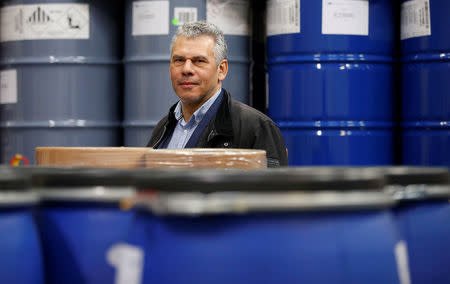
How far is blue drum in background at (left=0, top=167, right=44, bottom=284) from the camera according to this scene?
832 millimetres

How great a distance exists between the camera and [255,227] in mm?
735

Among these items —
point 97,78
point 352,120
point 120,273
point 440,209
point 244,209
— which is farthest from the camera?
point 97,78

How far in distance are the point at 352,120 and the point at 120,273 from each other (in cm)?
300

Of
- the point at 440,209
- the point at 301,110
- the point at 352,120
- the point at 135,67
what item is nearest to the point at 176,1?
the point at 135,67

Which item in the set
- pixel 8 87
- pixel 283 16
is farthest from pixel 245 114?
pixel 8 87

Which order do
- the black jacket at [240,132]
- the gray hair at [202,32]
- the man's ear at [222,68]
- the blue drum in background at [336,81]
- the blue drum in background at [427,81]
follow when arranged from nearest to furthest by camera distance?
the black jacket at [240,132] → the gray hair at [202,32] → the man's ear at [222,68] → the blue drum in background at [427,81] → the blue drum in background at [336,81]

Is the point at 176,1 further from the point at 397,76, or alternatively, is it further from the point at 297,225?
the point at 297,225

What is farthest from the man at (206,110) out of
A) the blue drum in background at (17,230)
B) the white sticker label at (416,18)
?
the blue drum in background at (17,230)

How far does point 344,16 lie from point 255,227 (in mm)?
3060

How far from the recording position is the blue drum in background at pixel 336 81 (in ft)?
12.1

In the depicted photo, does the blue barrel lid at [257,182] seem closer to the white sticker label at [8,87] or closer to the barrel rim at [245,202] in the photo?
the barrel rim at [245,202]

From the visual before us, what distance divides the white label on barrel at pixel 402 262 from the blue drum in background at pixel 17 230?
41cm

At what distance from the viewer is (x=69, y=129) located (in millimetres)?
3928

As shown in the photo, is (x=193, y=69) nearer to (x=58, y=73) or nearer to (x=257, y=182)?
(x=58, y=73)
